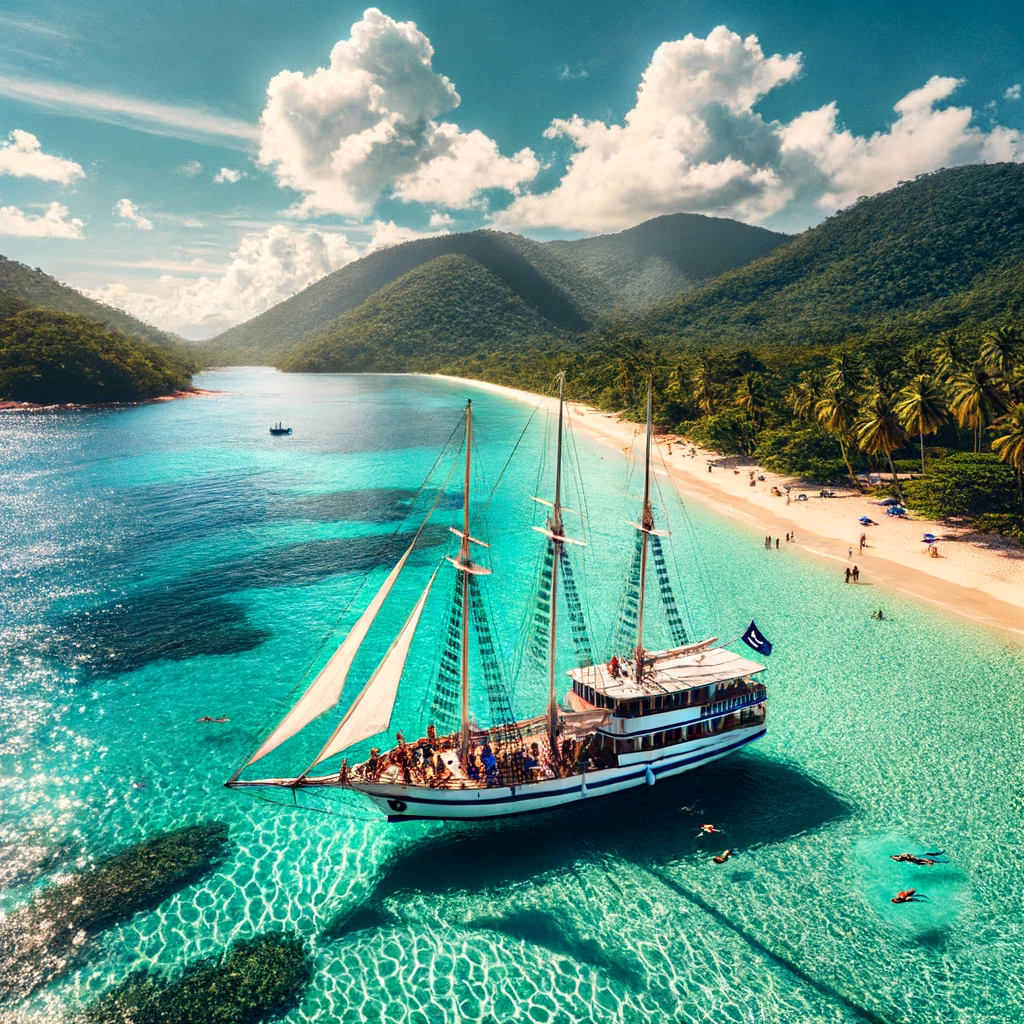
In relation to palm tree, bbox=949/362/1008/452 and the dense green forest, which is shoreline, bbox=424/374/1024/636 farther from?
the dense green forest

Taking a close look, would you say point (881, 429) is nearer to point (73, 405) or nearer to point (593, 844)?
point (593, 844)

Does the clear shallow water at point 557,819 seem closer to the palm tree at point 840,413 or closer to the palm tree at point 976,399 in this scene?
the palm tree at point 840,413

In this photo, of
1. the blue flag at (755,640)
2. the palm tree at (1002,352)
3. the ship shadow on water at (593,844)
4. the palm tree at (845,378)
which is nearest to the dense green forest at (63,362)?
the palm tree at (845,378)

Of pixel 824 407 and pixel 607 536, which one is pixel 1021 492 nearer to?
pixel 824 407

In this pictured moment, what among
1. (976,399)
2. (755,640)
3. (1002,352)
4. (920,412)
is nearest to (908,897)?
(755,640)

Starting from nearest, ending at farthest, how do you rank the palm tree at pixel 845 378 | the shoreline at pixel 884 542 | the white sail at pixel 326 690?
1. the white sail at pixel 326 690
2. the shoreline at pixel 884 542
3. the palm tree at pixel 845 378

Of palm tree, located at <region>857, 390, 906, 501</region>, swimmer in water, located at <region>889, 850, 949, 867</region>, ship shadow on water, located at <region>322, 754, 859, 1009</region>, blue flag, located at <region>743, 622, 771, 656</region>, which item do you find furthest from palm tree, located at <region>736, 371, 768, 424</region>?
swimmer in water, located at <region>889, 850, 949, 867</region>

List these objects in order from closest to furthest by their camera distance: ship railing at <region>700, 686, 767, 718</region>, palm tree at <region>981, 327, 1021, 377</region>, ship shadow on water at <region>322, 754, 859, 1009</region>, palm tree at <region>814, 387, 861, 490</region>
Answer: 1. ship shadow on water at <region>322, 754, 859, 1009</region>
2. ship railing at <region>700, 686, 767, 718</region>
3. palm tree at <region>981, 327, 1021, 377</region>
4. palm tree at <region>814, 387, 861, 490</region>
